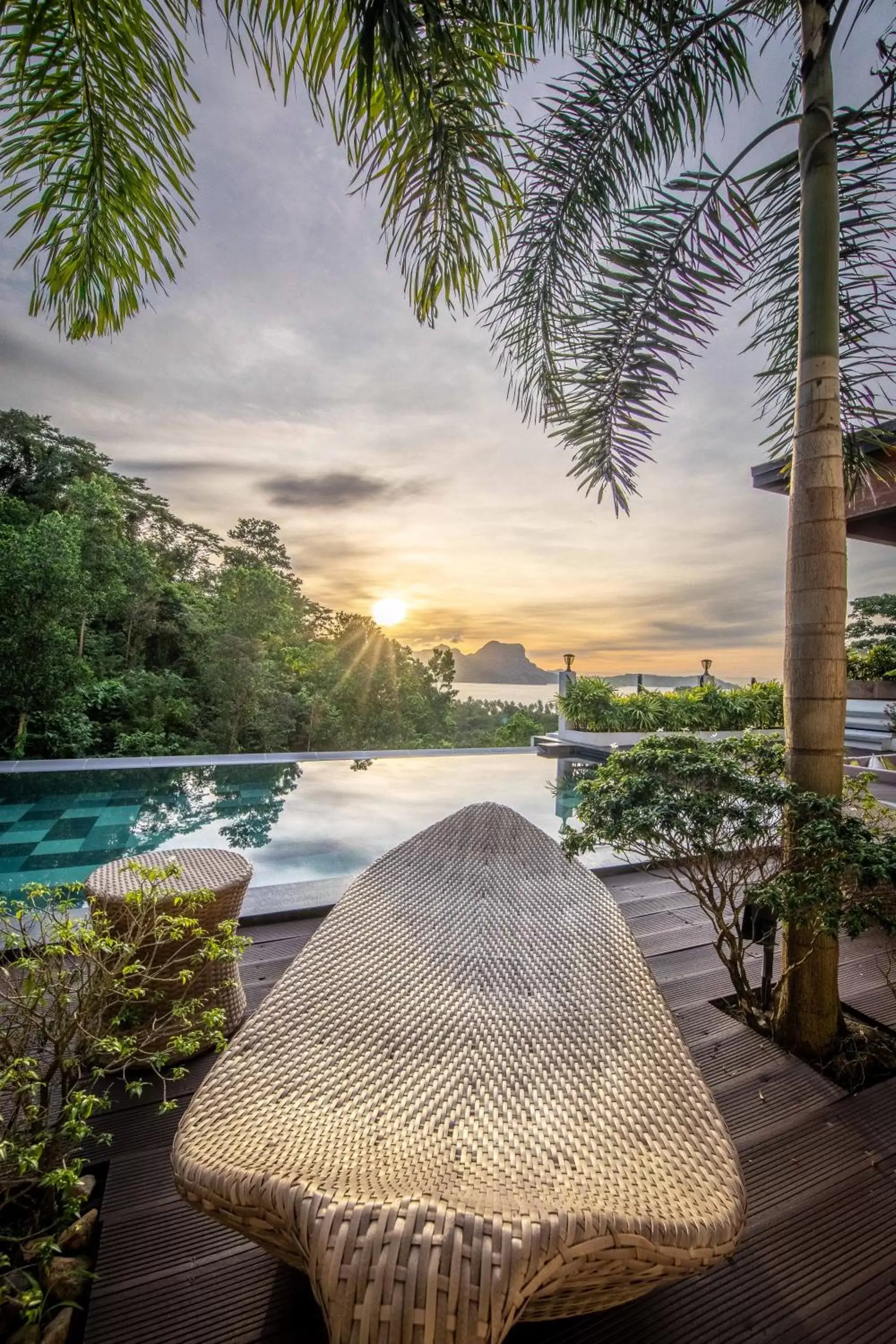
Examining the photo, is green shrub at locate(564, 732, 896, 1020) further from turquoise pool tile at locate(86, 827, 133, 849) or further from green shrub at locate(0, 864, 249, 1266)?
turquoise pool tile at locate(86, 827, 133, 849)

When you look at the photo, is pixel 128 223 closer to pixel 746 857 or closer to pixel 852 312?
pixel 852 312

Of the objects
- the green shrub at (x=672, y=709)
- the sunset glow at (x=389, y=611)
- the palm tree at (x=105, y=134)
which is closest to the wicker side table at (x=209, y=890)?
the palm tree at (x=105, y=134)

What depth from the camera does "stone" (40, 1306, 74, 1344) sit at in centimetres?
99

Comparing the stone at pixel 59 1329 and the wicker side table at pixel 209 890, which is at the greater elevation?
the wicker side table at pixel 209 890

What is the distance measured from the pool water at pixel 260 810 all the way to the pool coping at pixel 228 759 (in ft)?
0.43

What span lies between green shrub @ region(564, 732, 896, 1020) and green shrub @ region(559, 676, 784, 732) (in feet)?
23.1

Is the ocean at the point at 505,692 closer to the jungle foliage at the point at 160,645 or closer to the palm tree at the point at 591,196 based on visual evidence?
the jungle foliage at the point at 160,645

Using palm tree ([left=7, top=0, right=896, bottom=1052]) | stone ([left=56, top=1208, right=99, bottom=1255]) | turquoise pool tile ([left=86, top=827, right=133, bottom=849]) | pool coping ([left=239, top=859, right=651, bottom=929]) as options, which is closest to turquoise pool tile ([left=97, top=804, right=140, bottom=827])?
turquoise pool tile ([left=86, top=827, right=133, bottom=849])

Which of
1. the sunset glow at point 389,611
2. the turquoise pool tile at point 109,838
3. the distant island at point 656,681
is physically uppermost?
the sunset glow at point 389,611

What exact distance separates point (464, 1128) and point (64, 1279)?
810 millimetres

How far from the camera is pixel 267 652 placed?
32.5 ft

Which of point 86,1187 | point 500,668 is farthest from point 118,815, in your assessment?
point 500,668

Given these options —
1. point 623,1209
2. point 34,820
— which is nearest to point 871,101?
point 623,1209

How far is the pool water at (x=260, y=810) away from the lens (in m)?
4.11
